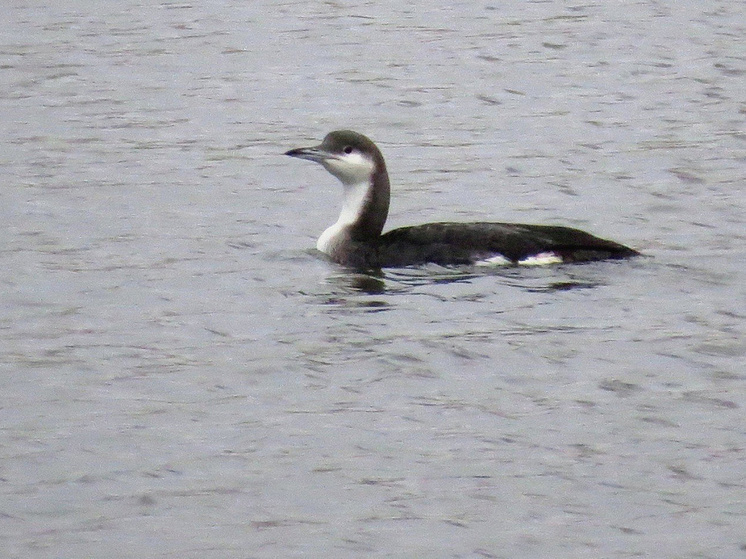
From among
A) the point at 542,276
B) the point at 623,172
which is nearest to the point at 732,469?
the point at 542,276

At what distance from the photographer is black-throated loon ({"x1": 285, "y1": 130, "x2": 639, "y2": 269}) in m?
9.38

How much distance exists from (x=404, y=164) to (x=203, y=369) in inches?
223

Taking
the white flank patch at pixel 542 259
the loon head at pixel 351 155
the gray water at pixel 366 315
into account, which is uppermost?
the loon head at pixel 351 155

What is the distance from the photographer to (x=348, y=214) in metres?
10.2

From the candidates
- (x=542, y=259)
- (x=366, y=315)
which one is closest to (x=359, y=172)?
(x=542, y=259)

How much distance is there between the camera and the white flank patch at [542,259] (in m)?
9.38

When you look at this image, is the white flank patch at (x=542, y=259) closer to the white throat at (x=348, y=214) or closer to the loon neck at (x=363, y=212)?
the loon neck at (x=363, y=212)

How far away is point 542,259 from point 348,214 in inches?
56.4

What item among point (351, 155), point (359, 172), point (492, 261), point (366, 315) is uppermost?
point (351, 155)

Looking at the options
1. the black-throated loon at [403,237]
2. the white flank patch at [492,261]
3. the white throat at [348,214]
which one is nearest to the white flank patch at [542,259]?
the black-throated loon at [403,237]

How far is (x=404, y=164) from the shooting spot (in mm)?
13195

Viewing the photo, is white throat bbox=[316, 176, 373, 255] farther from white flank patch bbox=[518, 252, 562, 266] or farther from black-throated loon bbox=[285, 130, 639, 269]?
white flank patch bbox=[518, 252, 562, 266]

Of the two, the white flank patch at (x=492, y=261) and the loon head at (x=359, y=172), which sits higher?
the loon head at (x=359, y=172)

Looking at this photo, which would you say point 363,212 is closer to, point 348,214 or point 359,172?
point 348,214
